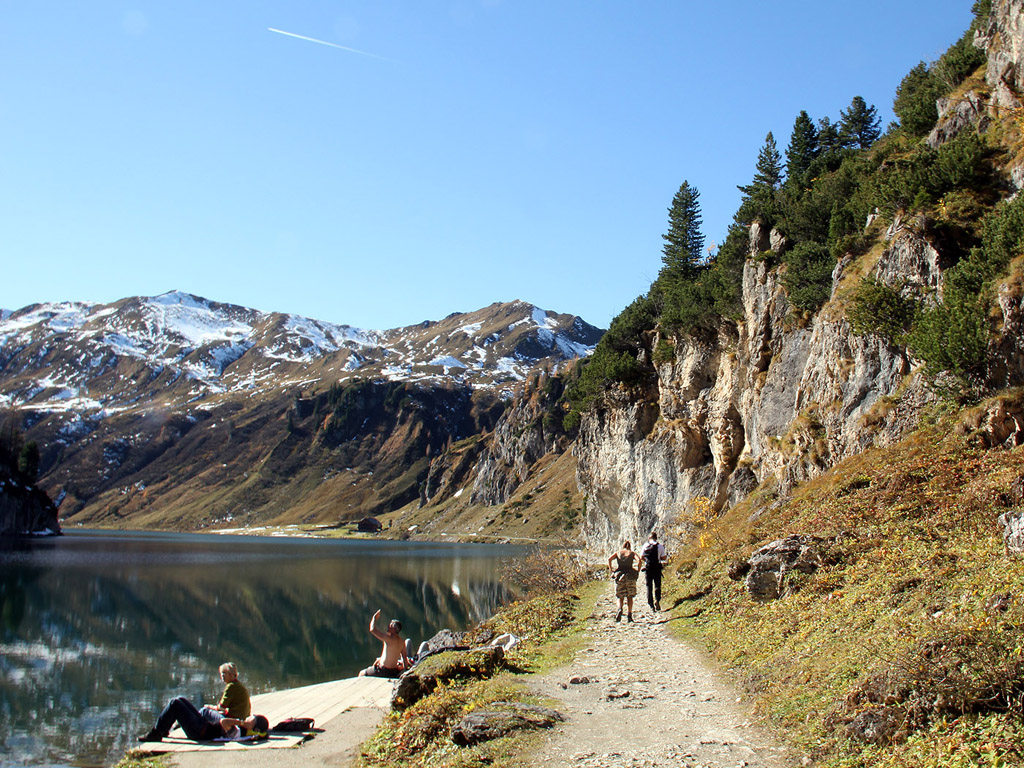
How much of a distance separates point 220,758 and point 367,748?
2.72 m

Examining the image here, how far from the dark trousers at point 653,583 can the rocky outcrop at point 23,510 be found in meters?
175

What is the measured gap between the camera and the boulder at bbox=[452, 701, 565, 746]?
9.45m

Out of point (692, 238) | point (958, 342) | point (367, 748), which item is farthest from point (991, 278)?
point (692, 238)

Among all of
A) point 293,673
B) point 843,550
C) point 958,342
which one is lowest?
point 293,673

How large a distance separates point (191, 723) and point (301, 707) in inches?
173

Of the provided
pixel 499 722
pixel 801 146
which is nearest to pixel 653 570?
pixel 499 722

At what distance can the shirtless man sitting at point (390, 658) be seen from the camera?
65.0ft

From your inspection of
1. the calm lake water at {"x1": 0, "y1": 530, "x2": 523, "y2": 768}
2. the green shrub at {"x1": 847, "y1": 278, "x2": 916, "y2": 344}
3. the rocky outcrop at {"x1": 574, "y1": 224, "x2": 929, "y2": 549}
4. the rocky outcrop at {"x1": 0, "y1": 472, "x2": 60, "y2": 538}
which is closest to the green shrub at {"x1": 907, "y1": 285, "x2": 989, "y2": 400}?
the rocky outcrop at {"x1": 574, "y1": 224, "x2": 929, "y2": 549}

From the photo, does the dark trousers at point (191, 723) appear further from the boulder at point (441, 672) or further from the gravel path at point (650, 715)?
the gravel path at point (650, 715)

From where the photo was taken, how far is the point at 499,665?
1436cm

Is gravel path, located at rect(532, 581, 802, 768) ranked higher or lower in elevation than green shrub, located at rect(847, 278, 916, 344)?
lower

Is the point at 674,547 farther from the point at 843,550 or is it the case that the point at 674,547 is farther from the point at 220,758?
the point at 220,758

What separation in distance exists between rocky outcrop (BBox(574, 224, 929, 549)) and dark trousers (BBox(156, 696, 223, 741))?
21938 mm

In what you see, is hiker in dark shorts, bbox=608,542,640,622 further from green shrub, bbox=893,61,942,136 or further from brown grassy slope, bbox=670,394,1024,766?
green shrub, bbox=893,61,942,136
